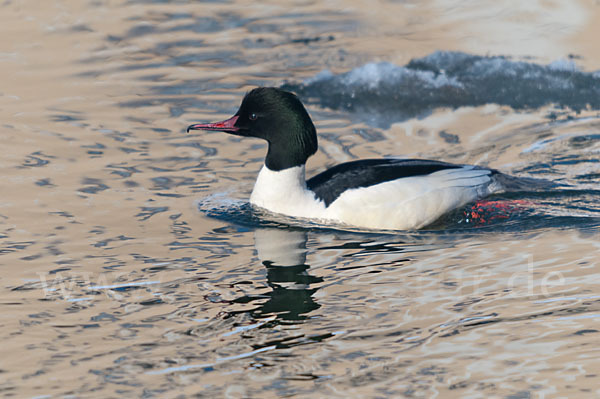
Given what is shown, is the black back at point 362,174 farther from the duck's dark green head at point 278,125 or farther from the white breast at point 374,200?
the duck's dark green head at point 278,125

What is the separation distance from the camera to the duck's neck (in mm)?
7074

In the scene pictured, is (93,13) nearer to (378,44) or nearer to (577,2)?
(378,44)

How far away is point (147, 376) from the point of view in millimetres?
4578

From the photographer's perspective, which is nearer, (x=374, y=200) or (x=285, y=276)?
(x=285, y=276)

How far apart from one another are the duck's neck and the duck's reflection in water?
7.9 inches

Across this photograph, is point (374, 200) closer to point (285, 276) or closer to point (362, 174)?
point (362, 174)

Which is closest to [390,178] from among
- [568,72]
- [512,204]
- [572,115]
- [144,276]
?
[512,204]

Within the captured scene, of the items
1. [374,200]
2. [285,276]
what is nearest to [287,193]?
[374,200]

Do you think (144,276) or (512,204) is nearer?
(144,276)

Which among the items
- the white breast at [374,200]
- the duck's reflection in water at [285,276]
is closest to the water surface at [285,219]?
the duck's reflection in water at [285,276]

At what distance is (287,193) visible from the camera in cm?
711

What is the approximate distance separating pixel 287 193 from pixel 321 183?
0.29m

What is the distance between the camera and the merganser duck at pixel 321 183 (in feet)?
23.0

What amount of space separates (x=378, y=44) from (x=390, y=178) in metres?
6.20
